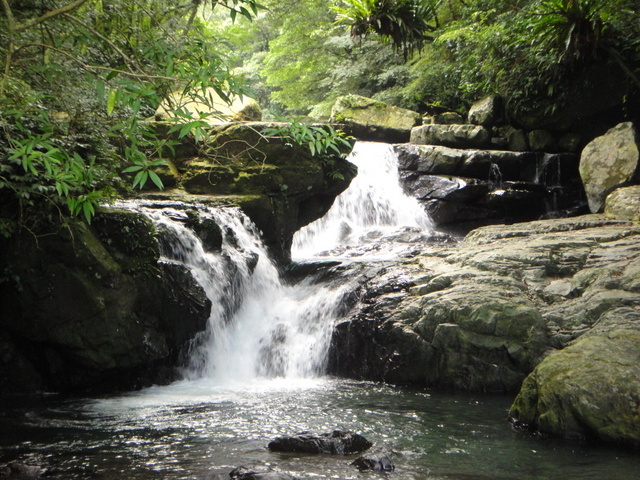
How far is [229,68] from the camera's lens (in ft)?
12.1

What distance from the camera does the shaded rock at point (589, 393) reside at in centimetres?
446

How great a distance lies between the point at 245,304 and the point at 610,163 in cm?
880

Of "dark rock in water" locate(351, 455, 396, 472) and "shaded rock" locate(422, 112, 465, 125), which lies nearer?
"dark rock in water" locate(351, 455, 396, 472)

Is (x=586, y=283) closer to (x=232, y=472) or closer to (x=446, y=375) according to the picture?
(x=446, y=375)

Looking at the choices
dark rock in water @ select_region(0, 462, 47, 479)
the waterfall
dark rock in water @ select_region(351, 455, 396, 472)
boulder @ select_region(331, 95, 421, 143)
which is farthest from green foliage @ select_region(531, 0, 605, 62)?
dark rock in water @ select_region(0, 462, 47, 479)

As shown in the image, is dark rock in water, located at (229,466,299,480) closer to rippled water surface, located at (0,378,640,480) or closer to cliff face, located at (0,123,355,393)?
rippled water surface, located at (0,378,640,480)

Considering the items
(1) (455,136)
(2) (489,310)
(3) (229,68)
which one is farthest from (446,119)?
(3) (229,68)

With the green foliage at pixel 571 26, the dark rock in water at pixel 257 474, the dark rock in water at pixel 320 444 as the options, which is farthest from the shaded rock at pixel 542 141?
the dark rock in water at pixel 257 474

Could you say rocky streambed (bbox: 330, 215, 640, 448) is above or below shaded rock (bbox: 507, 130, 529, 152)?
below

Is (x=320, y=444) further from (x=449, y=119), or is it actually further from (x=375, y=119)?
(x=375, y=119)

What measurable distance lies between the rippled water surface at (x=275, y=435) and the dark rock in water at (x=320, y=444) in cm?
11

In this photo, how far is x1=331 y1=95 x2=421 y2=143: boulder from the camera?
1747 centimetres

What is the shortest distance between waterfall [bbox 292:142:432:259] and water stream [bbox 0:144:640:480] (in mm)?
2249

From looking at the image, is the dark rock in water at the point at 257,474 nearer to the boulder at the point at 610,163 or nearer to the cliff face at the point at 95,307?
the cliff face at the point at 95,307
